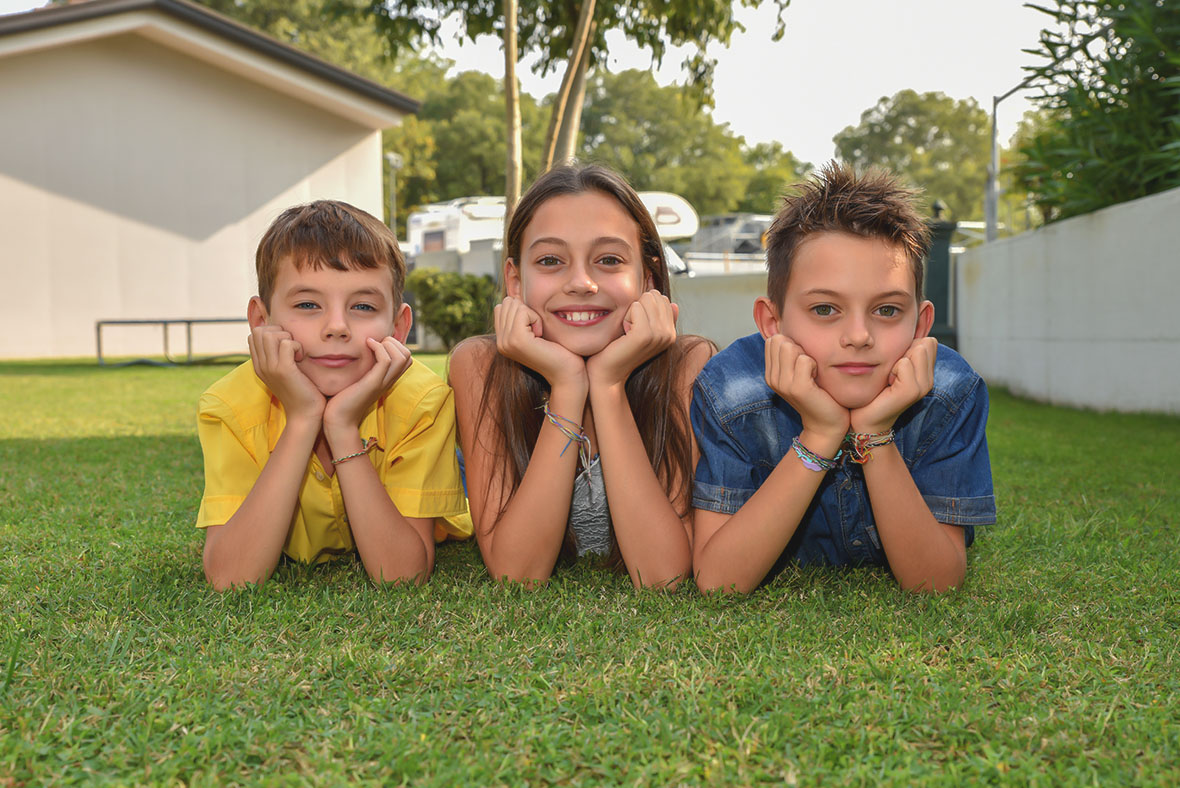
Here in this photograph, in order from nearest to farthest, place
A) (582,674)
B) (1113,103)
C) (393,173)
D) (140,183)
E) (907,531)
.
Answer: (582,674), (907,531), (1113,103), (140,183), (393,173)

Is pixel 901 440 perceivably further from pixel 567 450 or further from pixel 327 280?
pixel 327 280

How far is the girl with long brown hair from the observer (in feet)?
8.71

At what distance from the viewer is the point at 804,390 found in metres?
2.33

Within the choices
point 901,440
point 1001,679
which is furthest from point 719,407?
point 1001,679

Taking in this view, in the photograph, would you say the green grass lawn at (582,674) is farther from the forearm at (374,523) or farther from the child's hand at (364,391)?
the child's hand at (364,391)

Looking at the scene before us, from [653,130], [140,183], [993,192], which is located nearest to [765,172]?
[653,130]

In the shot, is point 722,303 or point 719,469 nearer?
point 719,469

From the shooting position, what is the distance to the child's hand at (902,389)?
2.32 m

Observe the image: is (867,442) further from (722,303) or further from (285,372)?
(722,303)

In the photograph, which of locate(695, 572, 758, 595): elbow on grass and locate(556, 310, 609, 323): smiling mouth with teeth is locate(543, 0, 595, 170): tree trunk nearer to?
locate(556, 310, 609, 323): smiling mouth with teeth

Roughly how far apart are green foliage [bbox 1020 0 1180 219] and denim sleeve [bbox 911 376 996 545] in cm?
573

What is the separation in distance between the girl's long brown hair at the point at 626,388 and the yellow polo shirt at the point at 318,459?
15 cm

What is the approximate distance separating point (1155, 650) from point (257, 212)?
753 inches

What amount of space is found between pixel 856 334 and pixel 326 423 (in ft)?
4.66
